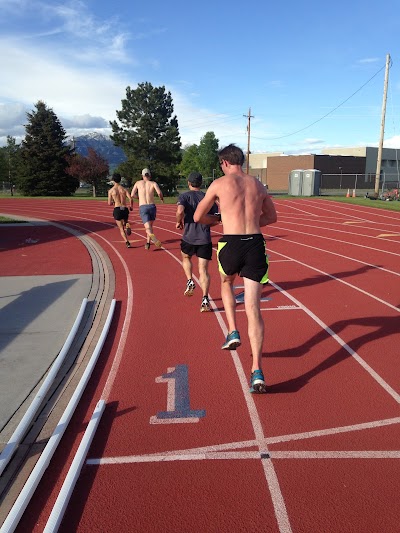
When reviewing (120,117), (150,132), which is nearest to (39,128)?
(120,117)

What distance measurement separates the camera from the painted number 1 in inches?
132

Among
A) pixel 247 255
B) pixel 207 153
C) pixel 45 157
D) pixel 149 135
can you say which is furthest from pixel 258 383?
pixel 207 153

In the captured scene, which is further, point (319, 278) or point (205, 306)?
point (319, 278)

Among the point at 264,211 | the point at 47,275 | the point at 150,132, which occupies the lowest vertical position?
the point at 47,275

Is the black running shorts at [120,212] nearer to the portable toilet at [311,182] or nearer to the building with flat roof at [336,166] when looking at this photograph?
the portable toilet at [311,182]

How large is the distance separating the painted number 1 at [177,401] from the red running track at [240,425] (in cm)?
1

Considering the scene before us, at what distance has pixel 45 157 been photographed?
4653 centimetres

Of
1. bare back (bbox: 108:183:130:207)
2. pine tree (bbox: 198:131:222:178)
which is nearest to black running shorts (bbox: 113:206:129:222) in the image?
bare back (bbox: 108:183:130:207)

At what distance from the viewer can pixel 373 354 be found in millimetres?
4559

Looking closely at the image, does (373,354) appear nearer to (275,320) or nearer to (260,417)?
(275,320)

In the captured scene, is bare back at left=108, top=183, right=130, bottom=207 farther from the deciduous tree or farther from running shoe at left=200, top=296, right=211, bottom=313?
the deciduous tree

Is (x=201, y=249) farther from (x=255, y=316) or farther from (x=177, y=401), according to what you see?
(x=177, y=401)

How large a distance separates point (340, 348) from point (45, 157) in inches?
1876

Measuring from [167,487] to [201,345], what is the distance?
2.33 meters
